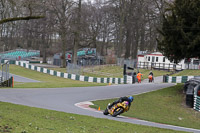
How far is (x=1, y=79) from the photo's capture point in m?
24.7

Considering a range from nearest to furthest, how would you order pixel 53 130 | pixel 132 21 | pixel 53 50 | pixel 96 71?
pixel 53 130 < pixel 96 71 < pixel 132 21 < pixel 53 50

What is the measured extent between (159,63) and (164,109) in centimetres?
3072

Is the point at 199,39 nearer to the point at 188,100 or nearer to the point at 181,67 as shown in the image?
the point at 188,100

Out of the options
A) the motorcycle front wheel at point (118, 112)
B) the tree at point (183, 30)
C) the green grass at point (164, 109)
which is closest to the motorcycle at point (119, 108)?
the motorcycle front wheel at point (118, 112)

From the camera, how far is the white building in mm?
46438

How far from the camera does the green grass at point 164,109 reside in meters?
16.0

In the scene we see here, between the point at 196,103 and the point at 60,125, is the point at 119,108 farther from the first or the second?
the point at 196,103

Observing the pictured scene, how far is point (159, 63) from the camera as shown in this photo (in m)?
48.9

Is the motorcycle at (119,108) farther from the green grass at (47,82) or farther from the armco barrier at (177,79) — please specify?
the armco barrier at (177,79)

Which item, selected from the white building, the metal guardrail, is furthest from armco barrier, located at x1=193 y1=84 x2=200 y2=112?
the white building

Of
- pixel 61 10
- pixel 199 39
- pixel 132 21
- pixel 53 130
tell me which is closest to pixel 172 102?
pixel 199 39

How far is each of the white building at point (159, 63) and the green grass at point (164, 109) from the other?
77.1ft

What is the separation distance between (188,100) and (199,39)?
453 cm

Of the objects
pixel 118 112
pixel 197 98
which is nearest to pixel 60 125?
pixel 118 112
